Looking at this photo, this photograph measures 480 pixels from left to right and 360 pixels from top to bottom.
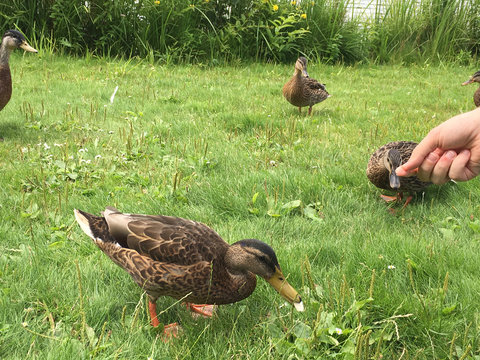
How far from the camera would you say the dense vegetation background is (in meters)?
10.1

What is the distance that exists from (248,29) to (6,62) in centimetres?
642

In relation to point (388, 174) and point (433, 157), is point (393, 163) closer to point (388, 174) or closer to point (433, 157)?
point (388, 174)

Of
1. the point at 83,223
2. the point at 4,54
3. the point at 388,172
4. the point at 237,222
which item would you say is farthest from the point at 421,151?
the point at 4,54

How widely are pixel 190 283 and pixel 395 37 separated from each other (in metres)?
11.9

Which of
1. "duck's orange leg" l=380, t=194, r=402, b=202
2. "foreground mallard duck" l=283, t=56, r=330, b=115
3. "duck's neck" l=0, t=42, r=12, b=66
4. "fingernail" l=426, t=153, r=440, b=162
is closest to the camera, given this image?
"fingernail" l=426, t=153, r=440, b=162

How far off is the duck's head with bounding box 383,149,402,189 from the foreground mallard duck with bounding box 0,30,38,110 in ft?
14.1

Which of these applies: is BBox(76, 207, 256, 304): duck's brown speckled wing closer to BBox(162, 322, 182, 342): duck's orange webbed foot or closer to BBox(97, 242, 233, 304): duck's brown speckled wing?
BBox(97, 242, 233, 304): duck's brown speckled wing

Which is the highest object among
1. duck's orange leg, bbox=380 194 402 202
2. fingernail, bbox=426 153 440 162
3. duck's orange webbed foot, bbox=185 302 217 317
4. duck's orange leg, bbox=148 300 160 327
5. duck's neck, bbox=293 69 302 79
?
fingernail, bbox=426 153 440 162

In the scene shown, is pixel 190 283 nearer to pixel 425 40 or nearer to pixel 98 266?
pixel 98 266

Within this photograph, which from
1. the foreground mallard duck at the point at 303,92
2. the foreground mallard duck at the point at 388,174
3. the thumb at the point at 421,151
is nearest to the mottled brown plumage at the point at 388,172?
the foreground mallard duck at the point at 388,174

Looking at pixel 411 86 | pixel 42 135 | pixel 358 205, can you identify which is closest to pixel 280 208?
pixel 358 205

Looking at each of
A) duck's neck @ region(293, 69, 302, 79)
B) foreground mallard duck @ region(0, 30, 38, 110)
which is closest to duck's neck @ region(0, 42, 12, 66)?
foreground mallard duck @ region(0, 30, 38, 110)

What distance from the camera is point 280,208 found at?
3.56m

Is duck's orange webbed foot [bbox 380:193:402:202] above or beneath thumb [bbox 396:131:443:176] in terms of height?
beneath
